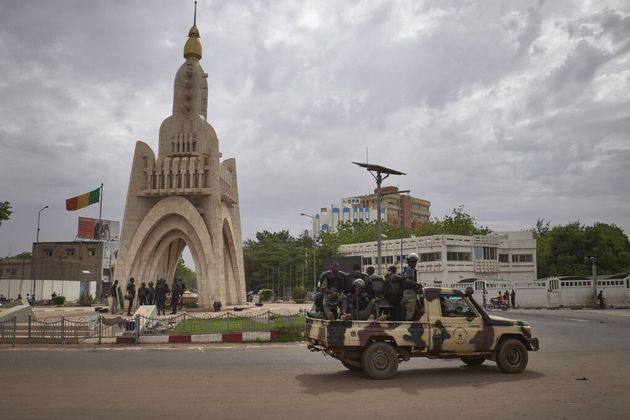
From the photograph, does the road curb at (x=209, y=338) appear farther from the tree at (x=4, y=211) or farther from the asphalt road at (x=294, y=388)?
the tree at (x=4, y=211)

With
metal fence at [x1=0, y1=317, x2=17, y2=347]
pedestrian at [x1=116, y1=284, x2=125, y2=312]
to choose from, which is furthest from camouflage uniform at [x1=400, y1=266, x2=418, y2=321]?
pedestrian at [x1=116, y1=284, x2=125, y2=312]

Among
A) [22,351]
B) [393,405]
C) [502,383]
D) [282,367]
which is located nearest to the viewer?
[393,405]

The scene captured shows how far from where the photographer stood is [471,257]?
60.4m

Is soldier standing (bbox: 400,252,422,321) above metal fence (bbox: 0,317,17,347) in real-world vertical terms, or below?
above

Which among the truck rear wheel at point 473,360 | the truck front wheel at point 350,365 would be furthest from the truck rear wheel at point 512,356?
the truck front wheel at point 350,365

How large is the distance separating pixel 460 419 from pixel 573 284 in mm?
42322

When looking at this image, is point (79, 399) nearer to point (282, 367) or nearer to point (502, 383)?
point (282, 367)

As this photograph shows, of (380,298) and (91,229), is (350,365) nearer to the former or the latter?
(380,298)

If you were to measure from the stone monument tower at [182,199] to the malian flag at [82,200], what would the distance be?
2337 centimetres

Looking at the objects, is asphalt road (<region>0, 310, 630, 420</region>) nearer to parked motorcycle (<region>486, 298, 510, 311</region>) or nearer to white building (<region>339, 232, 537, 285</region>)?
parked motorcycle (<region>486, 298, 510, 311</region>)

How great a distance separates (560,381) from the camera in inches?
379

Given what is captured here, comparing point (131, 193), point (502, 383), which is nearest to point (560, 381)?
point (502, 383)

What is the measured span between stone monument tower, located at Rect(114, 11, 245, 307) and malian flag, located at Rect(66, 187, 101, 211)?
23366mm

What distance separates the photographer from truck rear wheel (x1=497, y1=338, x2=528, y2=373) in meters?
10.5
